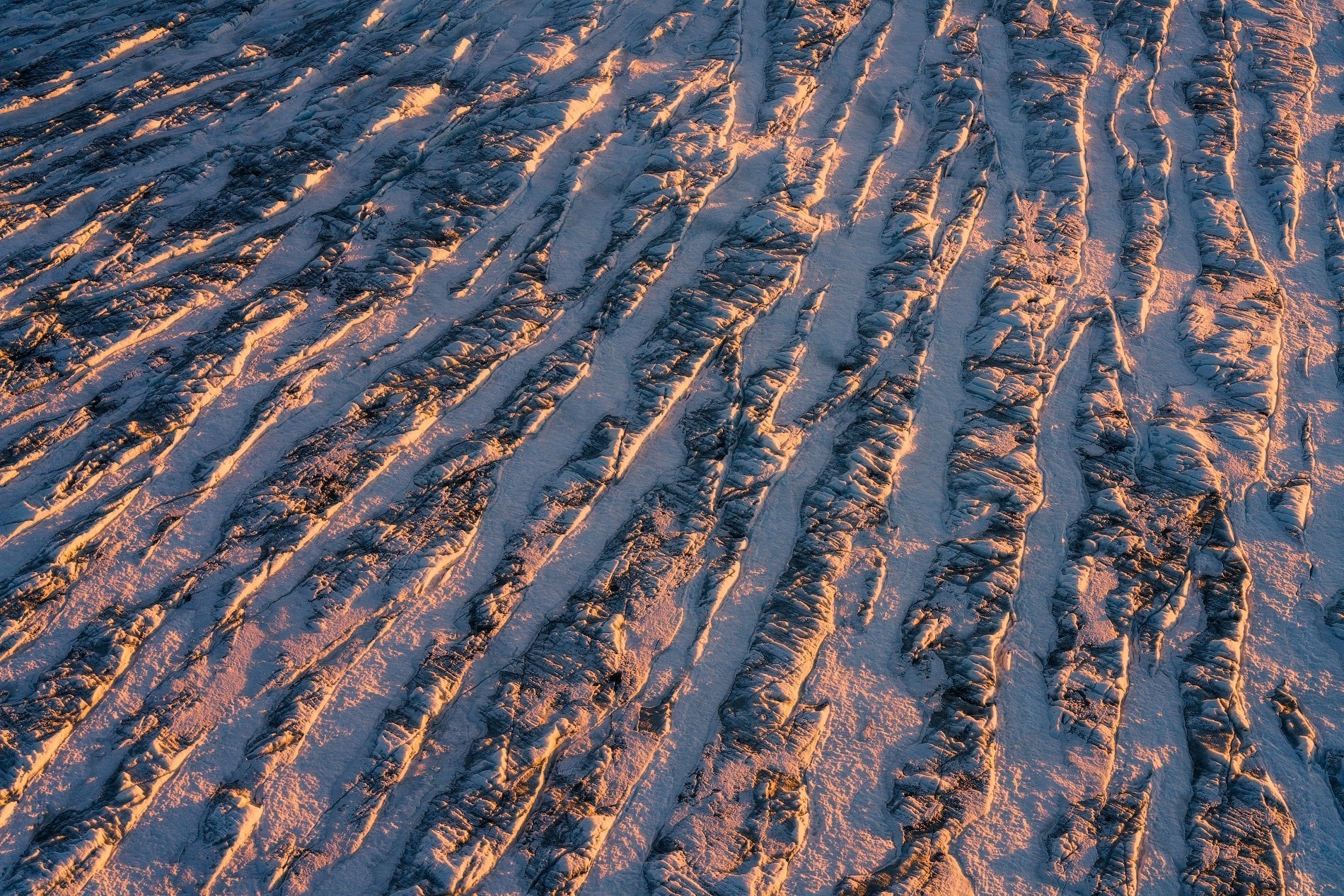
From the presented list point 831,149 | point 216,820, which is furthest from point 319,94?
point 216,820

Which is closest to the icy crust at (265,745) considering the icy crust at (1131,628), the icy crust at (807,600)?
the icy crust at (807,600)

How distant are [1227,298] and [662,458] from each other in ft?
9.35

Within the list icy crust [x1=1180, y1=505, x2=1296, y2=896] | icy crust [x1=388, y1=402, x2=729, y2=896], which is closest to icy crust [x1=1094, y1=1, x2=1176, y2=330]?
icy crust [x1=1180, y1=505, x2=1296, y2=896]

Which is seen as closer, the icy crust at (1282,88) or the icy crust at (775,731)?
the icy crust at (775,731)

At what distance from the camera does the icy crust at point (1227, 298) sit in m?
4.04

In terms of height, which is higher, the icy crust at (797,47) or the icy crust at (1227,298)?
the icy crust at (797,47)

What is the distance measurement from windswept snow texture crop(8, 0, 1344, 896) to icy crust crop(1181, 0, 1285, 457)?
26 mm

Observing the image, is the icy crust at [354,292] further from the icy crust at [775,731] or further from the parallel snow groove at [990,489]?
the parallel snow groove at [990,489]

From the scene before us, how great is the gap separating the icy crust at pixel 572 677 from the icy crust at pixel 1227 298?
7.24 feet

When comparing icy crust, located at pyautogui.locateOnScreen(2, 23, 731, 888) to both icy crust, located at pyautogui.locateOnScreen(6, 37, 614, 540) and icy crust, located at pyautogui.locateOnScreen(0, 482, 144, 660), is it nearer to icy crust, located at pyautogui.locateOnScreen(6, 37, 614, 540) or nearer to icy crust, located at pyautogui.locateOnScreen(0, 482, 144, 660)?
Answer: icy crust, located at pyautogui.locateOnScreen(6, 37, 614, 540)

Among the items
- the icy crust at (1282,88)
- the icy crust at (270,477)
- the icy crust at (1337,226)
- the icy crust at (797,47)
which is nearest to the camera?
the icy crust at (270,477)

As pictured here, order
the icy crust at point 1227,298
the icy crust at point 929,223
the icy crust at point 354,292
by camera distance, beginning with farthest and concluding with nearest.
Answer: the icy crust at point 929,223 < the icy crust at point 1227,298 < the icy crust at point 354,292

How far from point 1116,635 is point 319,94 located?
4.82 metres

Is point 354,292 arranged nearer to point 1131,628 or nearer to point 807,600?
point 807,600
